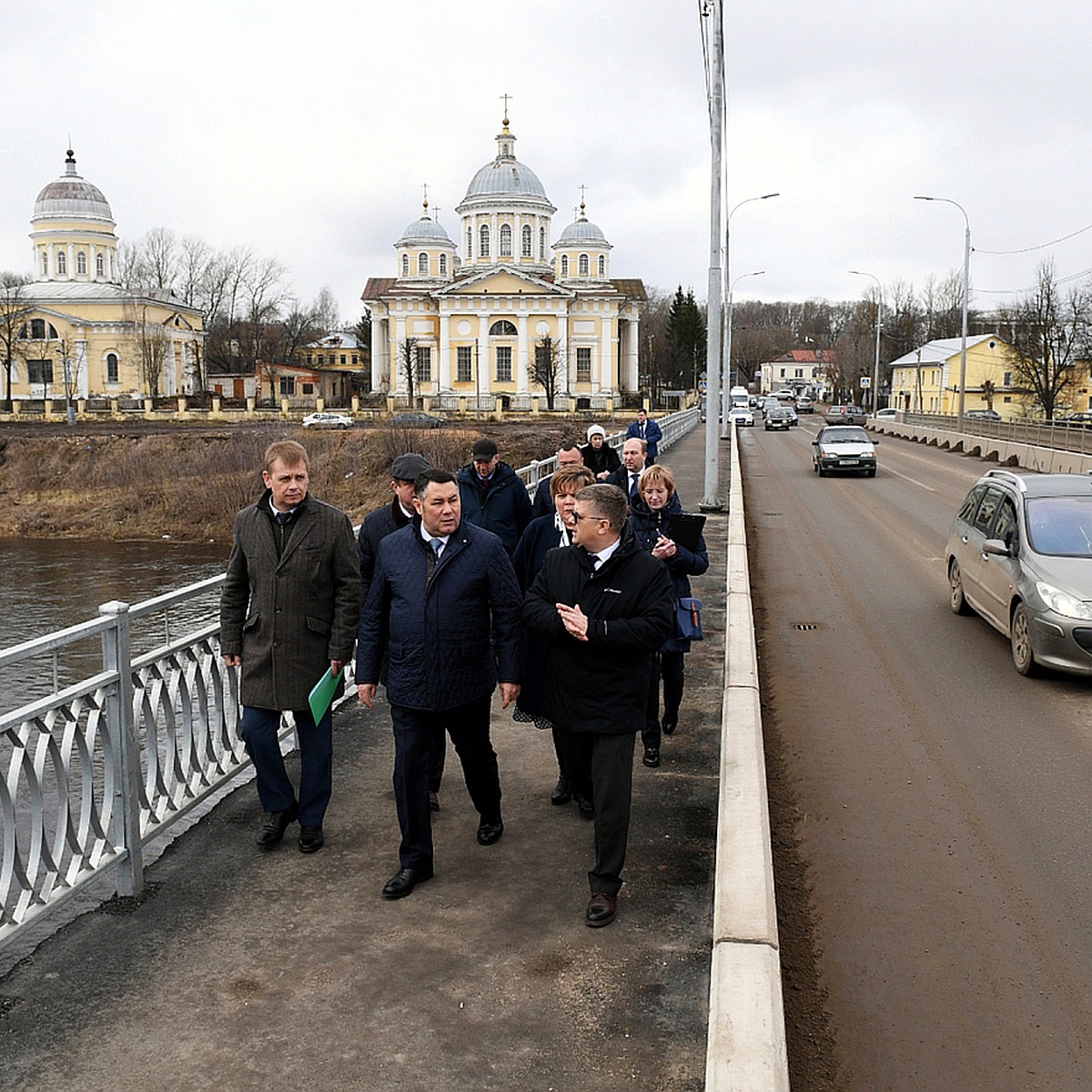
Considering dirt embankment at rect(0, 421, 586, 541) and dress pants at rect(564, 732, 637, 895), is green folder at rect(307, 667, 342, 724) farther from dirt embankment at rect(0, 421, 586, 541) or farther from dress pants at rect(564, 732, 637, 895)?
dirt embankment at rect(0, 421, 586, 541)

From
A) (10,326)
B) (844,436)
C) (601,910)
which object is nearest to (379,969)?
(601,910)

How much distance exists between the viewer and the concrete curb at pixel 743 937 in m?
3.42

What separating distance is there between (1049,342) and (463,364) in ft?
152

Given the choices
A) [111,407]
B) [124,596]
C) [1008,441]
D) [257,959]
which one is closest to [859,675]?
[257,959]

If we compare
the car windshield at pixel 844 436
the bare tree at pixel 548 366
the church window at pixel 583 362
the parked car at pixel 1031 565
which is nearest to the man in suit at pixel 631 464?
the parked car at pixel 1031 565

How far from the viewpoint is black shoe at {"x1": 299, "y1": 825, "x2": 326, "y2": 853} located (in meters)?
5.43

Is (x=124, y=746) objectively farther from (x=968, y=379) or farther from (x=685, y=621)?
(x=968, y=379)

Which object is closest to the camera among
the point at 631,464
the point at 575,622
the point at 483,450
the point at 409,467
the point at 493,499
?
the point at 575,622

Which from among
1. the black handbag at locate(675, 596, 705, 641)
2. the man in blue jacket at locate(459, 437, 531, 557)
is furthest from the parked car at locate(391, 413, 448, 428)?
the black handbag at locate(675, 596, 705, 641)

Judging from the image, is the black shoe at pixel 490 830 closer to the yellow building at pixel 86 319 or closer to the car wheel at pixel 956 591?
the car wheel at pixel 956 591

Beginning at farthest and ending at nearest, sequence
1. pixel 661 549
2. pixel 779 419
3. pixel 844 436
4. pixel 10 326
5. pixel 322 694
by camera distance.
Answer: pixel 10 326
pixel 779 419
pixel 844 436
pixel 661 549
pixel 322 694

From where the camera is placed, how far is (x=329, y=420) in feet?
221

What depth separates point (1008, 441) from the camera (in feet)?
133

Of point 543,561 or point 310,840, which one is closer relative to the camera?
point 310,840
